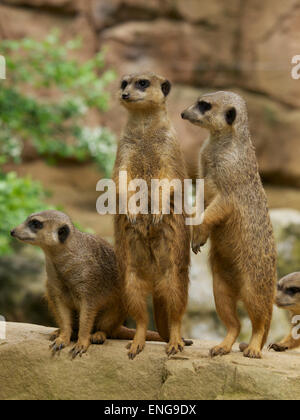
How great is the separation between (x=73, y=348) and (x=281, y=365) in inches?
47.0

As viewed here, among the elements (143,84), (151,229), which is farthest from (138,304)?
(143,84)

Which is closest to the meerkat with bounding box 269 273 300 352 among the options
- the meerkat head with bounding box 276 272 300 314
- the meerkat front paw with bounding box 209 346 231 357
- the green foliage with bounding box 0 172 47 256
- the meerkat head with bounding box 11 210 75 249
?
the meerkat head with bounding box 276 272 300 314

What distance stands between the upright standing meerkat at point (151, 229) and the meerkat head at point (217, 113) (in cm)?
24

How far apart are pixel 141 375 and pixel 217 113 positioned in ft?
5.06

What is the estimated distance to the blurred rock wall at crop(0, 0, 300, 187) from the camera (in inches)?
416

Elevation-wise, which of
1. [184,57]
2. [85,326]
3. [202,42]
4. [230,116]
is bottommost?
[85,326]

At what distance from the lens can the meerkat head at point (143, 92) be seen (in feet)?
11.9

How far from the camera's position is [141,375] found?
339cm

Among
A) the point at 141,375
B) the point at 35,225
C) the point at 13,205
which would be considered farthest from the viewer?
the point at 13,205

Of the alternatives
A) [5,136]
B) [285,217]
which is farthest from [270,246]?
[5,136]

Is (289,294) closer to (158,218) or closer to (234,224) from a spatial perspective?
(234,224)

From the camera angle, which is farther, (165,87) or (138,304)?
(165,87)
